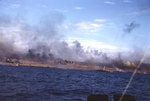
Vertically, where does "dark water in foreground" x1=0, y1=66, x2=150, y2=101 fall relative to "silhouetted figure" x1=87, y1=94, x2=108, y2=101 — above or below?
below

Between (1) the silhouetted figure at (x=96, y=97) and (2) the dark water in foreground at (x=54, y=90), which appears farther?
(2) the dark water in foreground at (x=54, y=90)

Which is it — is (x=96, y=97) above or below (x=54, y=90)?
above

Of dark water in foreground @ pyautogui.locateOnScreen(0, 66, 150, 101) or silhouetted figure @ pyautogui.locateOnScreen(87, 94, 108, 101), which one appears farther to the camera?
dark water in foreground @ pyautogui.locateOnScreen(0, 66, 150, 101)

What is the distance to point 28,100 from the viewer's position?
21.8 metres

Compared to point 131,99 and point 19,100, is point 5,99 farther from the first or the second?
point 131,99

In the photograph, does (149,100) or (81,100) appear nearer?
(81,100)

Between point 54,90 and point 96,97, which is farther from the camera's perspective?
point 54,90

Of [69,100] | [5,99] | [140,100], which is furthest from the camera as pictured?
[140,100]

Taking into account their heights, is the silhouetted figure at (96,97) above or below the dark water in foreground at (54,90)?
above

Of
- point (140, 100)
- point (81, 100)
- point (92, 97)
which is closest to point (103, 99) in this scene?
point (92, 97)

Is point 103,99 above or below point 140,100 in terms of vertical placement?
above

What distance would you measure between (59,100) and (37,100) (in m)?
3.03

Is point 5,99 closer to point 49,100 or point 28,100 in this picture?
point 28,100

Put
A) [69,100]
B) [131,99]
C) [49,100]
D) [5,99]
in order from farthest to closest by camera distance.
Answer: [69,100] → [49,100] → [5,99] → [131,99]
